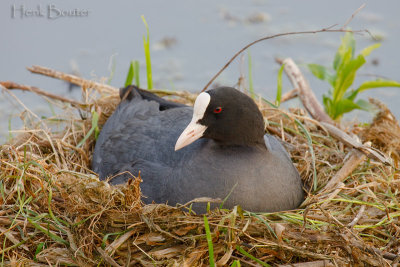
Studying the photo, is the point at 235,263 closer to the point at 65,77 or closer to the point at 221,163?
the point at 221,163

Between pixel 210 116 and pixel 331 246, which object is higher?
pixel 210 116

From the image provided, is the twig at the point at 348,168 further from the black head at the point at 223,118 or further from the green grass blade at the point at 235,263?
the green grass blade at the point at 235,263

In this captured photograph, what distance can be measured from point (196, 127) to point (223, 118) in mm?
139

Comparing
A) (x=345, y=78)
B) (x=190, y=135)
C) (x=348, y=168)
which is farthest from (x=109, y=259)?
(x=345, y=78)

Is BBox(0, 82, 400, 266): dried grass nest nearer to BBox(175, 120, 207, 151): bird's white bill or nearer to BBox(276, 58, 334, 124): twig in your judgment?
BBox(175, 120, 207, 151): bird's white bill

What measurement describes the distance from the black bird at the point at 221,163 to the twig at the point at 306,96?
930 millimetres

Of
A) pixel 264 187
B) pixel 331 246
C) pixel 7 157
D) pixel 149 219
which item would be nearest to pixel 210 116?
pixel 264 187

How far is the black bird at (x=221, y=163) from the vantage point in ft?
8.39

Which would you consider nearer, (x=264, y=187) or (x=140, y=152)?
(x=264, y=187)

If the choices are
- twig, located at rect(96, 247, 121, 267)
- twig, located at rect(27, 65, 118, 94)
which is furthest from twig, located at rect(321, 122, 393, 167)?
twig, located at rect(27, 65, 118, 94)

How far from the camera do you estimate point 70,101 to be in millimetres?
3867

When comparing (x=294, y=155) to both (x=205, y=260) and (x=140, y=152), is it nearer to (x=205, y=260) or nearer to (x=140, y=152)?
(x=140, y=152)

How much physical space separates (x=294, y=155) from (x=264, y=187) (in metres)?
0.87

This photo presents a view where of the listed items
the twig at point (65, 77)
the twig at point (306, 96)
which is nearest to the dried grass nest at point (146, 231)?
the twig at point (306, 96)
